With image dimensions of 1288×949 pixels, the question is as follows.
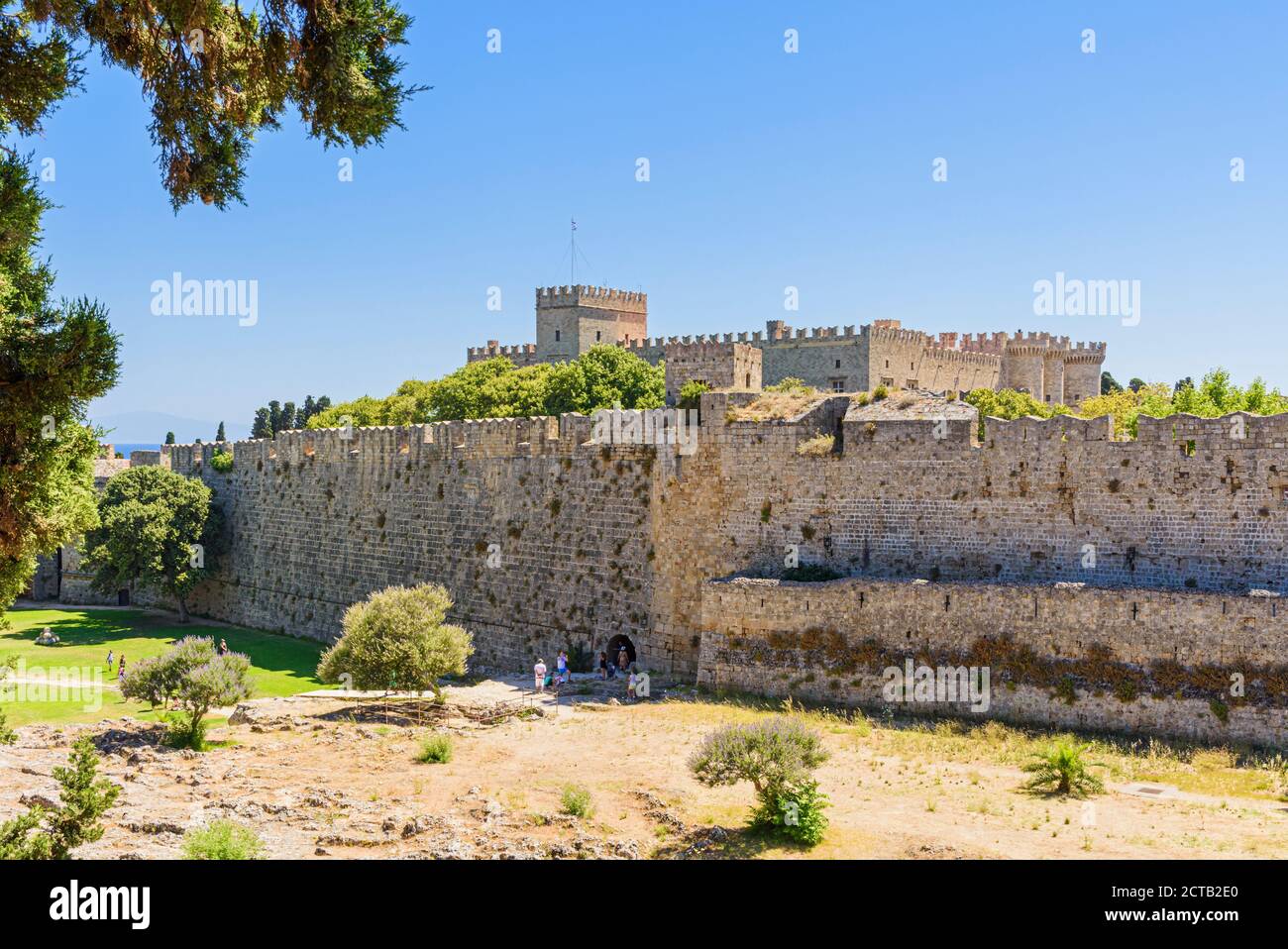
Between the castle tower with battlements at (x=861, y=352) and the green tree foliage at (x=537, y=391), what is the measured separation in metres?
5.90

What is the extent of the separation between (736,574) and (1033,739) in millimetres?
7020

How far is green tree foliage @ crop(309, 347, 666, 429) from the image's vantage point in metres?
45.5

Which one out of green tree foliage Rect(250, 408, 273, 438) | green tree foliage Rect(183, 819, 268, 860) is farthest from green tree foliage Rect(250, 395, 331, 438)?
green tree foliage Rect(183, 819, 268, 860)

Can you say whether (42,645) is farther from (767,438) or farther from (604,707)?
(767,438)

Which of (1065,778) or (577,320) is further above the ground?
(577,320)

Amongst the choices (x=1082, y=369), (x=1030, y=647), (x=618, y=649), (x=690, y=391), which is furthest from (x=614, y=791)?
(x=1082, y=369)

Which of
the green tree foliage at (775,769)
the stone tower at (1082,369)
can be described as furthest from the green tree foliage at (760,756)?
the stone tower at (1082,369)

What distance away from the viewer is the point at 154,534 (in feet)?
120

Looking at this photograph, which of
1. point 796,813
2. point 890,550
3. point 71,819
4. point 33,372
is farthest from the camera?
point 890,550

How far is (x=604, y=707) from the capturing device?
821 inches

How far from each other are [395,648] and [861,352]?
128 ft

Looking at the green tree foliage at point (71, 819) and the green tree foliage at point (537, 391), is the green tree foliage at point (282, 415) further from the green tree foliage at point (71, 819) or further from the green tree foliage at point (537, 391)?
the green tree foliage at point (71, 819)

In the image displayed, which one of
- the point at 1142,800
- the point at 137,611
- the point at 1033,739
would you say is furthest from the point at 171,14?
the point at 137,611

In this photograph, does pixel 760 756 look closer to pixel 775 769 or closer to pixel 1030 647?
pixel 775 769
